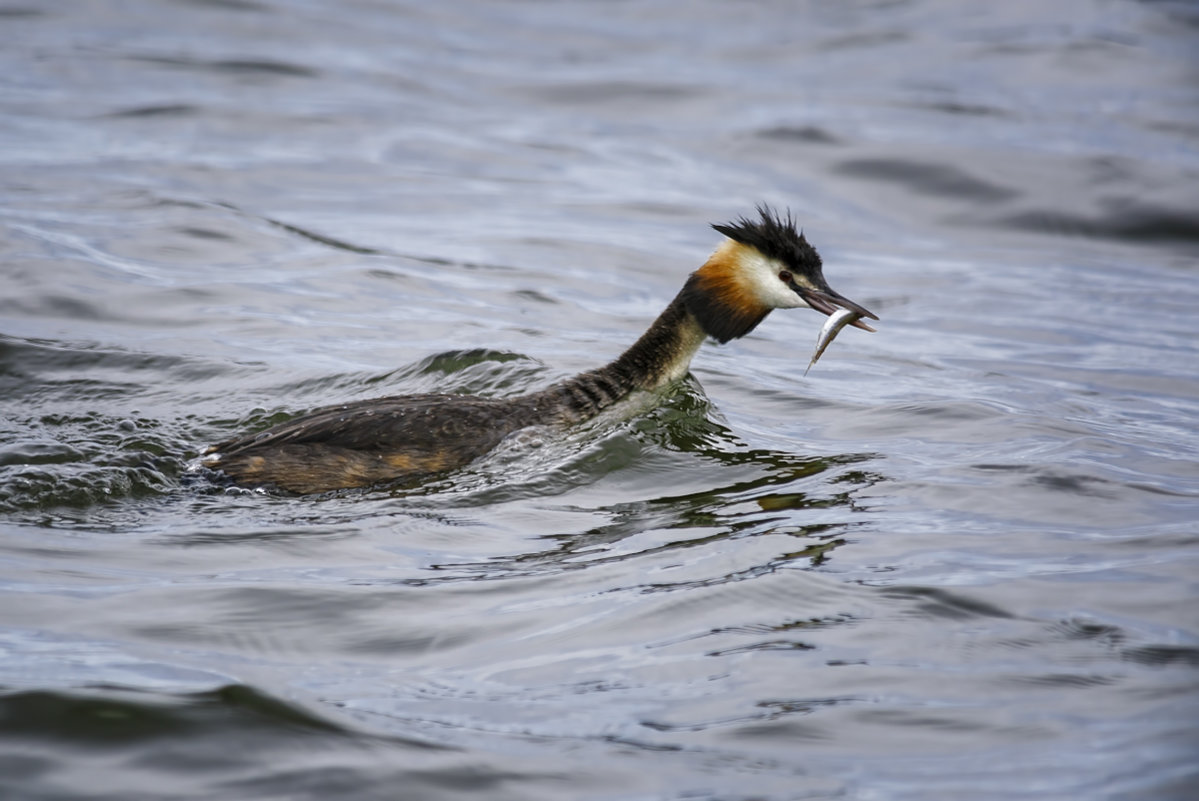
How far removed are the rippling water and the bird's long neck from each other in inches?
7.7

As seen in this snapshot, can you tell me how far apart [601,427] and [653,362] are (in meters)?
0.57

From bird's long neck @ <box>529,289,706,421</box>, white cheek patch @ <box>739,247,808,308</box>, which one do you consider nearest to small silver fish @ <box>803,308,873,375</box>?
white cheek patch @ <box>739,247,808,308</box>

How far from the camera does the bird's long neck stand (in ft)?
26.9

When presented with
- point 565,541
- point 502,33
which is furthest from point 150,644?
point 502,33

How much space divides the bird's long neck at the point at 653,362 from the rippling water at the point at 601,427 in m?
0.19

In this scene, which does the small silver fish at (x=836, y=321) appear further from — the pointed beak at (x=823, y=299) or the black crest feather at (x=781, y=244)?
the black crest feather at (x=781, y=244)

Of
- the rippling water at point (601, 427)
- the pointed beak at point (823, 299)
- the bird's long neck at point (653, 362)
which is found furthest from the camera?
the bird's long neck at point (653, 362)

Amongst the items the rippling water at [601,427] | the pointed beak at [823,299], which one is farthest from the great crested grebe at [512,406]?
the rippling water at [601,427]

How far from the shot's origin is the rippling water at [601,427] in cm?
486

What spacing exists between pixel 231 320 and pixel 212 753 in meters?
6.26

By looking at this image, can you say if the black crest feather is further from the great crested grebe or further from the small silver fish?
the small silver fish

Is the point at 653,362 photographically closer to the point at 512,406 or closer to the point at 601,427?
the point at 601,427

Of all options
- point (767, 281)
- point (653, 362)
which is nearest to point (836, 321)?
point (767, 281)

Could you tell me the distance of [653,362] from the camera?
830 cm
